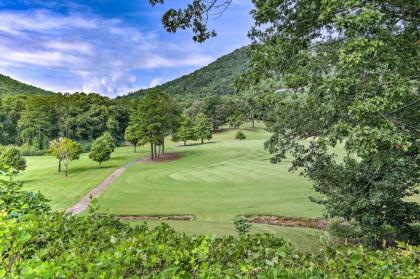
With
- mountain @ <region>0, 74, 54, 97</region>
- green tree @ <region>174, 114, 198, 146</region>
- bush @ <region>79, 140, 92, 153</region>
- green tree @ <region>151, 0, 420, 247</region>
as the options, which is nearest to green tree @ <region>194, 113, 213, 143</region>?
green tree @ <region>174, 114, 198, 146</region>

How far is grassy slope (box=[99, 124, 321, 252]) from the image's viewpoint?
774 inches

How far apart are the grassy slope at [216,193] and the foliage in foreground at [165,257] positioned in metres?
11.6

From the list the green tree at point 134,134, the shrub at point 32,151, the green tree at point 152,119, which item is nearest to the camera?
the green tree at point 152,119

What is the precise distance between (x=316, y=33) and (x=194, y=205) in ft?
59.6

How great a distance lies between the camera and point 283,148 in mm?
14719

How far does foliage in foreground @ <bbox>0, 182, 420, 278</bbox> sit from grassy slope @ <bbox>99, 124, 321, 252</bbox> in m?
11.6

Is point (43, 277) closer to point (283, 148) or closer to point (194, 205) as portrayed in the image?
point (283, 148)

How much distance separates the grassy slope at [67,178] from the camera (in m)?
30.9

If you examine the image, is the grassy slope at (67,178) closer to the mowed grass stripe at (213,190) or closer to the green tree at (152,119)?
the mowed grass stripe at (213,190)

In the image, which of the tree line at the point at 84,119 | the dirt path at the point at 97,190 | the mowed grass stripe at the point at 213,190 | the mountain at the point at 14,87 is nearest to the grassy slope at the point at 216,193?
the mowed grass stripe at the point at 213,190

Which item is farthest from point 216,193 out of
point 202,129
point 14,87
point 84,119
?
point 14,87

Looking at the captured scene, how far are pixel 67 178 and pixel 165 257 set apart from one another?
41122 millimetres

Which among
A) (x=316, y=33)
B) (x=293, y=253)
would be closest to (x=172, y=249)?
(x=293, y=253)

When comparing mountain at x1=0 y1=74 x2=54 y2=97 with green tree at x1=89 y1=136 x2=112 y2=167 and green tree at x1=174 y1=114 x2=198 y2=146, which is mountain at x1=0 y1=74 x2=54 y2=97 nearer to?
green tree at x1=174 y1=114 x2=198 y2=146
